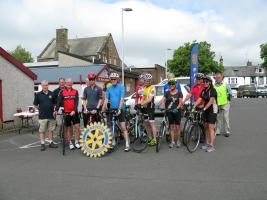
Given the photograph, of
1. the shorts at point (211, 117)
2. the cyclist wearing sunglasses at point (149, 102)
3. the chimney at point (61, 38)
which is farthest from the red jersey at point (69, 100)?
the chimney at point (61, 38)

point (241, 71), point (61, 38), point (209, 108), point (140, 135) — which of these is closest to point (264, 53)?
point (241, 71)

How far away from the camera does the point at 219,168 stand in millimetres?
6660

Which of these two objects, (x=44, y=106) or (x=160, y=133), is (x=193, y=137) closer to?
(x=160, y=133)

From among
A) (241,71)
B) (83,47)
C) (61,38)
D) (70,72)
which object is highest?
(61,38)

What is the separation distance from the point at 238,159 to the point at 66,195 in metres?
4.03

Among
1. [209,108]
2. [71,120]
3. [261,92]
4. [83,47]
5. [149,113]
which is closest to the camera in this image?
[209,108]

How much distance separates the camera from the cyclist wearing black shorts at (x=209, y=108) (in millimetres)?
8297

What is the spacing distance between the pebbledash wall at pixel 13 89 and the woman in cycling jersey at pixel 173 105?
24.8ft

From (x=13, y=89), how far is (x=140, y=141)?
7.76 m

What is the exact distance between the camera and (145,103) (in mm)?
8672

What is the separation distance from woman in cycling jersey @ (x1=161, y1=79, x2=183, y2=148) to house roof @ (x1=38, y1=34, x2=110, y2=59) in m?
57.1

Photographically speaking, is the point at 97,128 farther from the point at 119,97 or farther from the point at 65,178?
the point at 65,178

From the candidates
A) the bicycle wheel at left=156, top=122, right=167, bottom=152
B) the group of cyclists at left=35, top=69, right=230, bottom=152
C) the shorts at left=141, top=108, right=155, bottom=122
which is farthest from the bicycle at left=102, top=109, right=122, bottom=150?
the bicycle wheel at left=156, top=122, right=167, bottom=152

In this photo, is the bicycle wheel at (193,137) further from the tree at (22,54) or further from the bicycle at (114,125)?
the tree at (22,54)
